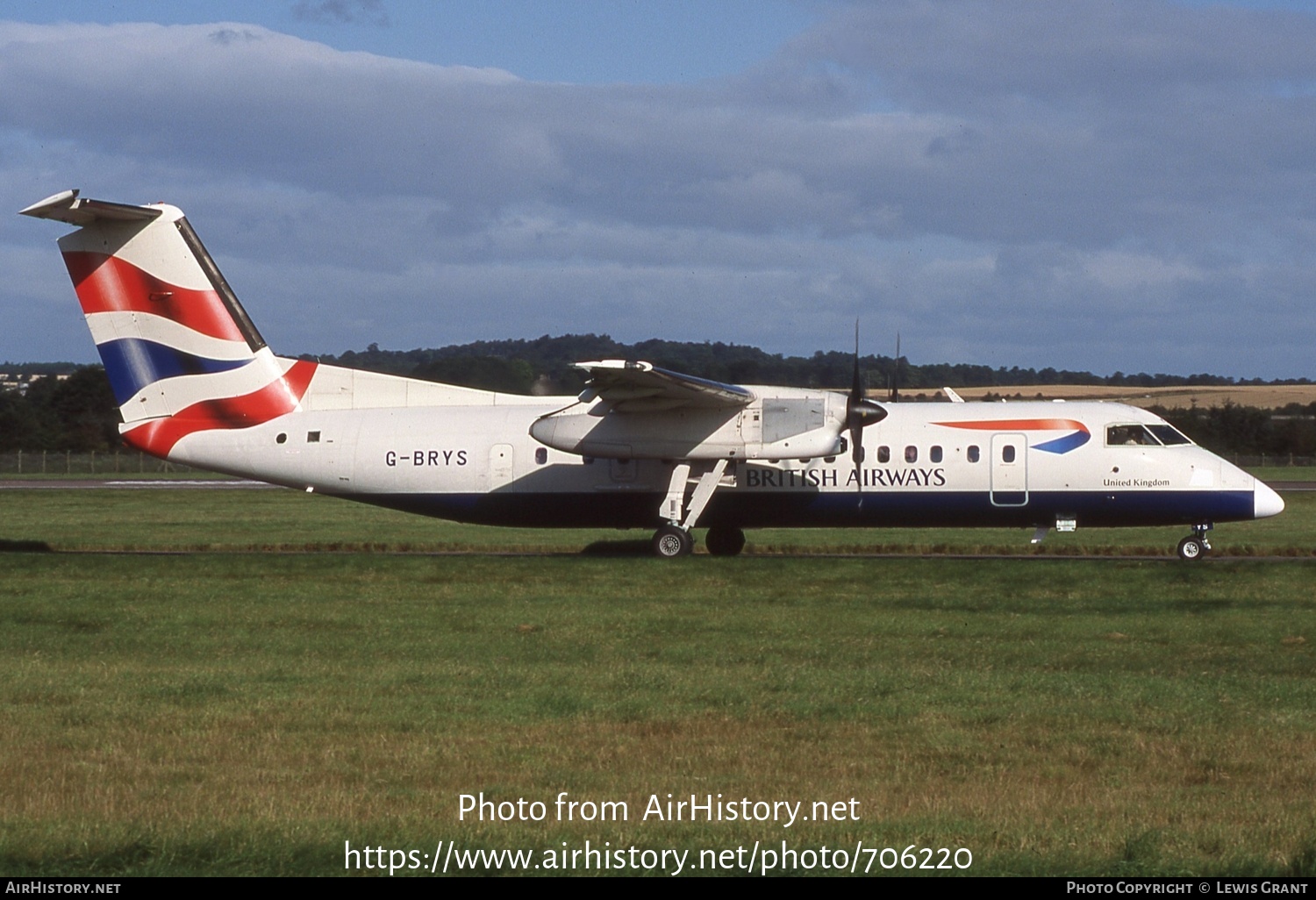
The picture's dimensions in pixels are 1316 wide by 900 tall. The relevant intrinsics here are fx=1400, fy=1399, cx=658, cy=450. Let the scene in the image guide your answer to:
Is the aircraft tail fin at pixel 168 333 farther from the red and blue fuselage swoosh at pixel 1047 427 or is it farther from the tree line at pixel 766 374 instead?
the red and blue fuselage swoosh at pixel 1047 427

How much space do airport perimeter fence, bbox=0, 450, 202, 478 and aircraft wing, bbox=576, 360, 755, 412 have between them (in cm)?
5594

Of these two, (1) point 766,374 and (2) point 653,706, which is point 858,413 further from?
(2) point 653,706

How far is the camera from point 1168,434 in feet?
86.8

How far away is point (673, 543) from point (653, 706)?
43.0 feet

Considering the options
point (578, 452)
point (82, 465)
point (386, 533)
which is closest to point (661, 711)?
point (578, 452)

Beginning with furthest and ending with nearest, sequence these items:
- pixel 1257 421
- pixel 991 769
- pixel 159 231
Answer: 1. pixel 1257 421
2. pixel 159 231
3. pixel 991 769

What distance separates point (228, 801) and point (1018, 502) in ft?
64.7

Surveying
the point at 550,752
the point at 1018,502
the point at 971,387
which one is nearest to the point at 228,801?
the point at 550,752

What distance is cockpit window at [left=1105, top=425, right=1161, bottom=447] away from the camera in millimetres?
26141

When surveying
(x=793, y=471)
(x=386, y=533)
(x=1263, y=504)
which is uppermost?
(x=793, y=471)

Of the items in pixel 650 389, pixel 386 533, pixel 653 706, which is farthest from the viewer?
pixel 386 533

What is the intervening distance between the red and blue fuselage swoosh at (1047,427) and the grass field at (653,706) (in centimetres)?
424

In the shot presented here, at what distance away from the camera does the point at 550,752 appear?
10648mm

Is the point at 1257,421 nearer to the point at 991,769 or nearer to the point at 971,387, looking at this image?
the point at 971,387
